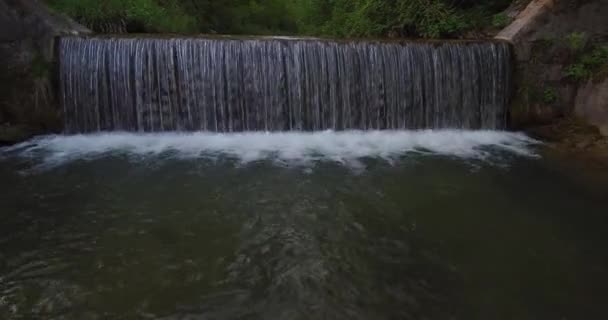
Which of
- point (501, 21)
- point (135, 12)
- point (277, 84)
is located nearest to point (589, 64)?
point (501, 21)

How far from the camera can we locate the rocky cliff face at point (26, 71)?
798cm

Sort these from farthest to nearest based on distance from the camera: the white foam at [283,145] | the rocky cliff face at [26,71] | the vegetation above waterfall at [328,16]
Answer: the vegetation above waterfall at [328,16] → the rocky cliff face at [26,71] → the white foam at [283,145]

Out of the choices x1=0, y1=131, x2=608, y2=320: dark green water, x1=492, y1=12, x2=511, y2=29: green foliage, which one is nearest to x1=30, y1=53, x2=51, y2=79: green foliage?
x1=0, y1=131, x2=608, y2=320: dark green water

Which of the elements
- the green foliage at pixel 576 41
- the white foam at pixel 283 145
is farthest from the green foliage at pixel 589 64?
the white foam at pixel 283 145

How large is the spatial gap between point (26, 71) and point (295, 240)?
5.70m

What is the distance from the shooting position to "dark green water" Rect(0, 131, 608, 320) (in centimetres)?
378

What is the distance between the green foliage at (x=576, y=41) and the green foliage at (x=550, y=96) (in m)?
0.77

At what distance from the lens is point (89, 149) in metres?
7.38

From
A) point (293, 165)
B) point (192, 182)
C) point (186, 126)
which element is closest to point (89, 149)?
point (186, 126)

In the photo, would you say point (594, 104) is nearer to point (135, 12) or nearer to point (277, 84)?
point (277, 84)

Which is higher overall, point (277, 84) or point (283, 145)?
point (277, 84)

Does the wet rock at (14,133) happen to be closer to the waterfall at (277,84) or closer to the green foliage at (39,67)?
the waterfall at (277,84)

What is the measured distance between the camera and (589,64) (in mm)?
8727

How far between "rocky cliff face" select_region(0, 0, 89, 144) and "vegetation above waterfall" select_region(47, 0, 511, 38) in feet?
7.77
